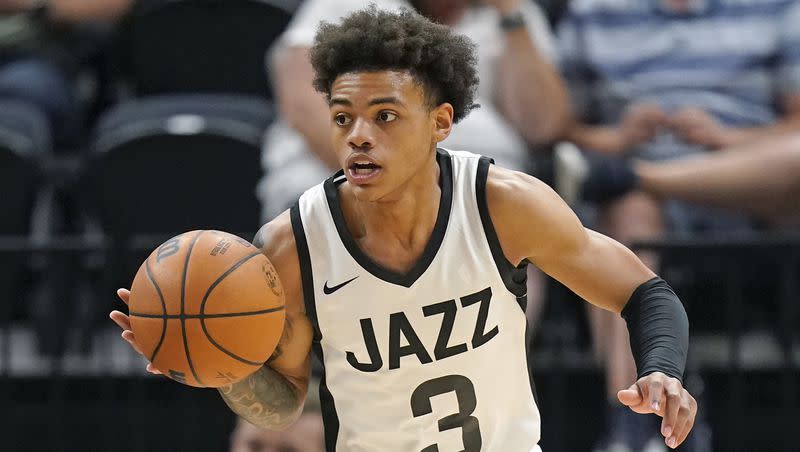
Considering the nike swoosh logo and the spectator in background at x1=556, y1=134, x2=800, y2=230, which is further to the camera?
the spectator in background at x1=556, y1=134, x2=800, y2=230

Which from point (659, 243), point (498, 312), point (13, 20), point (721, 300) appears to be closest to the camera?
point (498, 312)

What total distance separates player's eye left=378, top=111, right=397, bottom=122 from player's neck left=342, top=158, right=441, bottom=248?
0.75ft

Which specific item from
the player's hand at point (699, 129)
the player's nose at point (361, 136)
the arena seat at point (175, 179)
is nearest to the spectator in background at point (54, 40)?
the arena seat at point (175, 179)

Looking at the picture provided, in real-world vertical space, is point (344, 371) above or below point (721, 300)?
below

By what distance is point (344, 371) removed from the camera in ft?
11.3

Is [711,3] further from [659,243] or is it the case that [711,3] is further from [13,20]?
[13,20]

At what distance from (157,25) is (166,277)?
9.91 ft

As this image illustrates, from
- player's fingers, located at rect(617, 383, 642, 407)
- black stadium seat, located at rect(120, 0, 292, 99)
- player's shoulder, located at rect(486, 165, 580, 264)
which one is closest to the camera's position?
player's fingers, located at rect(617, 383, 642, 407)

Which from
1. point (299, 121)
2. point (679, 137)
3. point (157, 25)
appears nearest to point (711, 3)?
point (679, 137)

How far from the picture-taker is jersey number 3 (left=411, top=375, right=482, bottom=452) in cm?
340

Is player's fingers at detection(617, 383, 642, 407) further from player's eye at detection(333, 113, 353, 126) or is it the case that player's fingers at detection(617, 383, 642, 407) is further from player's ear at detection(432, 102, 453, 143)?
player's eye at detection(333, 113, 353, 126)

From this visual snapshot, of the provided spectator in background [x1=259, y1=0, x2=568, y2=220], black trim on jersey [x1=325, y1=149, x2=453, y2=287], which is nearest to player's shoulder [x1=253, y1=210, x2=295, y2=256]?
black trim on jersey [x1=325, y1=149, x2=453, y2=287]

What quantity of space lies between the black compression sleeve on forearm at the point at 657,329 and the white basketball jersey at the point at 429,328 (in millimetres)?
330

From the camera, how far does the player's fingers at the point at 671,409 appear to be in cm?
298
